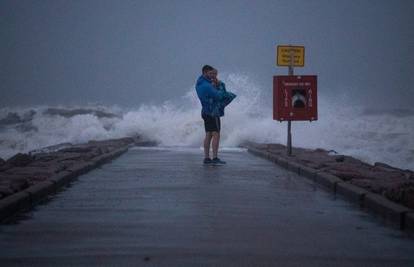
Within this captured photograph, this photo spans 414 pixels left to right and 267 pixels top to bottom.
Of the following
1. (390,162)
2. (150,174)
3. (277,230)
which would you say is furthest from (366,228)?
(390,162)

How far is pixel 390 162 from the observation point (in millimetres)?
20625

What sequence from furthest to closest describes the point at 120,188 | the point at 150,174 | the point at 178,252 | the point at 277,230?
the point at 150,174 < the point at 120,188 < the point at 277,230 < the point at 178,252

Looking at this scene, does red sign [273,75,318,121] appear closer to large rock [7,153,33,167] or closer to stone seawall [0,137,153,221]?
stone seawall [0,137,153,221]

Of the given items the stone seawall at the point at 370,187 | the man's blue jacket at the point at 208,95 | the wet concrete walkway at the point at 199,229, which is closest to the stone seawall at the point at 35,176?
the wet concrete walkway at the point at 199,229

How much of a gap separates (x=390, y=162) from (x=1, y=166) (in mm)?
11362

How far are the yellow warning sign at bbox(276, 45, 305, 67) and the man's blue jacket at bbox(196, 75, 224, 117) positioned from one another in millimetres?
2064

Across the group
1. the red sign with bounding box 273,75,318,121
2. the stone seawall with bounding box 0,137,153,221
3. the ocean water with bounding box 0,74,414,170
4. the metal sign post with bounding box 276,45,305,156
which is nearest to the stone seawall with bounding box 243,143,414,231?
the red sign with bounding box 273,75,318,121

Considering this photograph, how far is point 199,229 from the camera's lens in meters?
7.19

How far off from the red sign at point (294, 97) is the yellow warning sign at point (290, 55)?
0.44m

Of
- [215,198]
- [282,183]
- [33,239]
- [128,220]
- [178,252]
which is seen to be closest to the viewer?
[178,252]

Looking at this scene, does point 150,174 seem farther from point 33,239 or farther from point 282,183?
point 33,239

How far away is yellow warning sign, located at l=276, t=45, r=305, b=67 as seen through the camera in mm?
17062

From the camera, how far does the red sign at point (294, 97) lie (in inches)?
660

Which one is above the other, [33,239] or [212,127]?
[212,127]
